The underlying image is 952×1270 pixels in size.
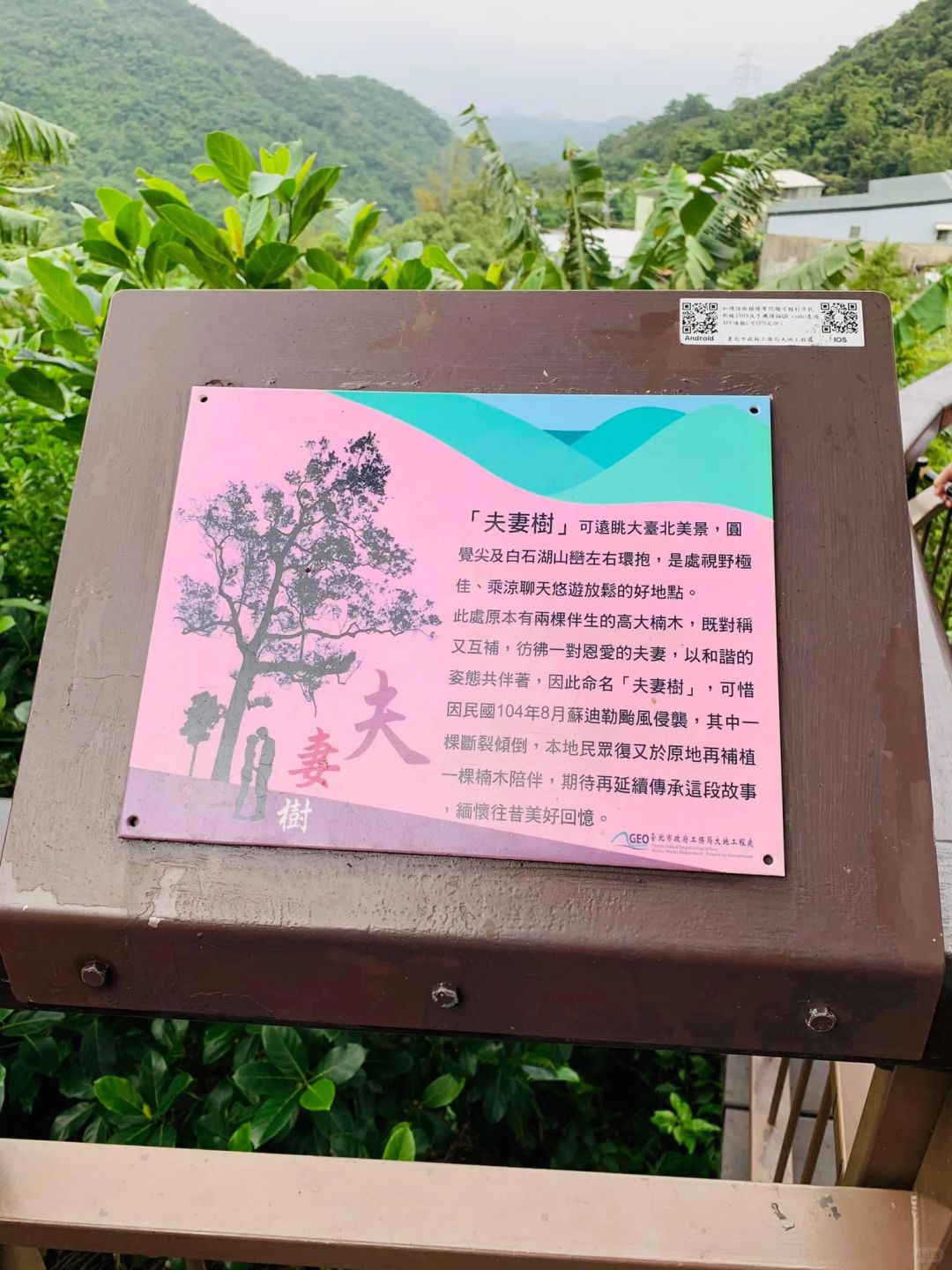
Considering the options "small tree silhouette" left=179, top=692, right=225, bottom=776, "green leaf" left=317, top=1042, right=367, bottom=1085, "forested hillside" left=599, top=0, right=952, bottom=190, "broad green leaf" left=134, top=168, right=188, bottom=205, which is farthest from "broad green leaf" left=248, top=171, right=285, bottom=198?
"forested hillside" left=599, top=0, right=952, bottom=190

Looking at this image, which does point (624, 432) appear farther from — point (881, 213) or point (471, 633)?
point (881, 213)

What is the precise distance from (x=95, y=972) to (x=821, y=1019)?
600 millimetres

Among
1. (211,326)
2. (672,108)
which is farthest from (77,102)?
(211,326)

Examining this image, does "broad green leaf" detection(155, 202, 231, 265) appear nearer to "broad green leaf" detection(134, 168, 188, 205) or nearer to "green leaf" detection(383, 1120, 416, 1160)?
"broad green leaf" detection(134, 168, 188, 205)

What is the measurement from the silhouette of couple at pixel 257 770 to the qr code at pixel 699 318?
1.86 ft

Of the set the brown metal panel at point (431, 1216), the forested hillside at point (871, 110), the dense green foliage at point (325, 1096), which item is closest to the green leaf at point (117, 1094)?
the dense green foliage at point (325, 1096)

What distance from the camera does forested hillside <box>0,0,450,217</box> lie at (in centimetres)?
1304

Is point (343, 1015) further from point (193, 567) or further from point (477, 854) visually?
point (193, 567)

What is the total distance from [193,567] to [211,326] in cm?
27

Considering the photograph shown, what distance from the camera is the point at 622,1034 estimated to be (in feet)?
2.36

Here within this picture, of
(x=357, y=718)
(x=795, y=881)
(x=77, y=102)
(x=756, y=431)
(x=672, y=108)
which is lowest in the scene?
(x=795, y=881)

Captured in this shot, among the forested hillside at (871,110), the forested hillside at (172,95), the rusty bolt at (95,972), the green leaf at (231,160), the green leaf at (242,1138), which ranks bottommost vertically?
the green leaf at (242,1138)

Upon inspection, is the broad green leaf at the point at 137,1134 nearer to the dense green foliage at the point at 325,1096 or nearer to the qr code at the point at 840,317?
the dense green foliage at the point at 325,1096

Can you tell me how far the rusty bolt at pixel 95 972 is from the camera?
0.74 metres
